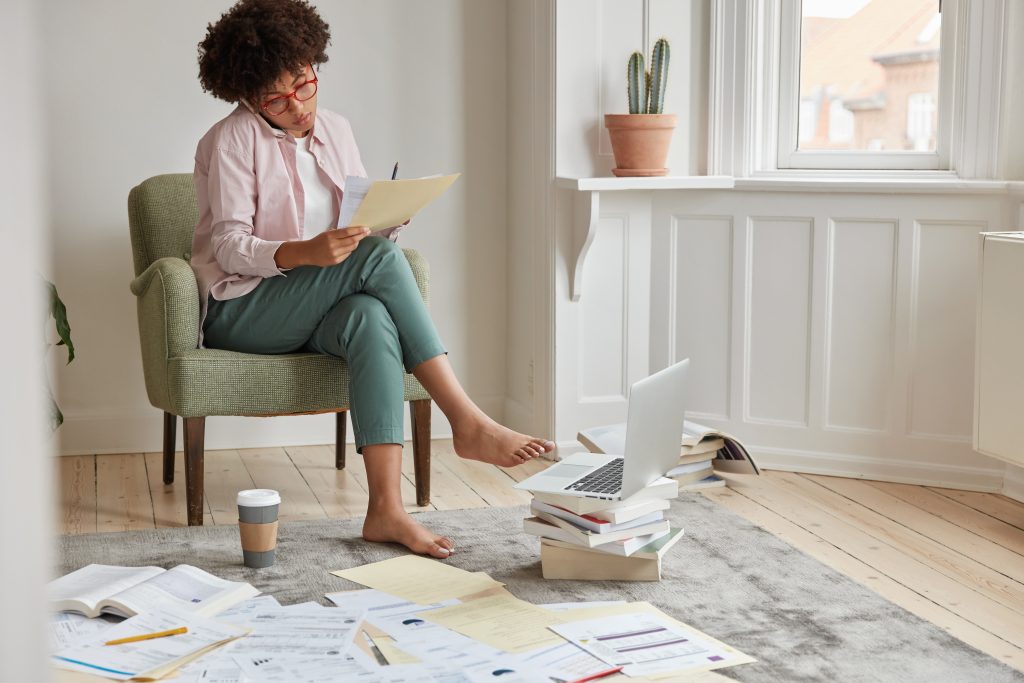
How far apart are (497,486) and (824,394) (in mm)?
973

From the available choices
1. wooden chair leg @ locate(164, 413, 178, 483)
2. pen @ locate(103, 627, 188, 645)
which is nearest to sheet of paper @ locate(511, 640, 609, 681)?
→ pen @ locate(103, 627, 188, 645)

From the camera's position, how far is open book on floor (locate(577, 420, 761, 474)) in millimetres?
2869

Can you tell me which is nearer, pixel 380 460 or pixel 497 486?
pixel 380 460

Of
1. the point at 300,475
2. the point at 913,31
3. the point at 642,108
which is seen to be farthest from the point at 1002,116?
the point at 300,475

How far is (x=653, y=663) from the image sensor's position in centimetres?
171

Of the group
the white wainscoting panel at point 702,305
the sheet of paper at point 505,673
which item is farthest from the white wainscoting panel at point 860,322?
the sheet of paper at point 505,673

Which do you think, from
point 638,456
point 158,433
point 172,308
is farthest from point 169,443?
point 638,456

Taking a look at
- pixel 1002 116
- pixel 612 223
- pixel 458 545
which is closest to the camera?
pixel 458 545

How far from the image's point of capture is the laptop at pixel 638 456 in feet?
6.51

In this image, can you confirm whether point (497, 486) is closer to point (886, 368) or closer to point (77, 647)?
point (886, 368)

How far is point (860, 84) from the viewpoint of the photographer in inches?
124

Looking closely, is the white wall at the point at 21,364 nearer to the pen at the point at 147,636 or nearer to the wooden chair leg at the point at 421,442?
the pen at the point at 147,636

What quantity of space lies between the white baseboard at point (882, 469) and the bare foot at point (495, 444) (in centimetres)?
108

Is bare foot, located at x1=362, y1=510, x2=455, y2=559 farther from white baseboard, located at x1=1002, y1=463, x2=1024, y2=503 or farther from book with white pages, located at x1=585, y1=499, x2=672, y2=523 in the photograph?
white baseboard, located at x1=1002, y1=463, x2=1024, y2=503
